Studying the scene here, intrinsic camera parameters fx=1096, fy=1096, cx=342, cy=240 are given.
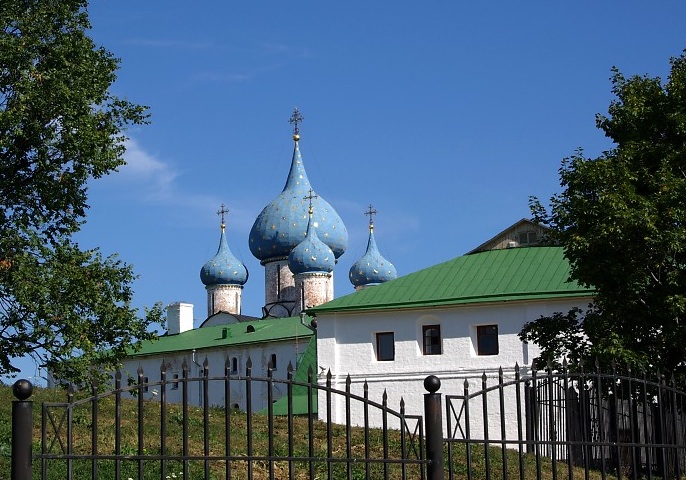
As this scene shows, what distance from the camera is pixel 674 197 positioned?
17125 millimetres

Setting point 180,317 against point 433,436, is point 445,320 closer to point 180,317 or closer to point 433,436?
point 433,436

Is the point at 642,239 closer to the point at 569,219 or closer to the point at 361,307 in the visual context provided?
the point at 569,219

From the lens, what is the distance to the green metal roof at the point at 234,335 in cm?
4909

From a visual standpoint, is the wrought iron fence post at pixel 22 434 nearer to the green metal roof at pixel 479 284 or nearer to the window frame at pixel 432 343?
the green metal roof at pixel 479 284

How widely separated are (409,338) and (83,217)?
17328mm

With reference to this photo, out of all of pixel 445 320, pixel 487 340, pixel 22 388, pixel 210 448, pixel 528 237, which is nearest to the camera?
pixel 22 388

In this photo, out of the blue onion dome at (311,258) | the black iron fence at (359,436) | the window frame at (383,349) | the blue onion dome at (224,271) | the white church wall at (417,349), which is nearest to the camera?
the black iron fence at (359,436)

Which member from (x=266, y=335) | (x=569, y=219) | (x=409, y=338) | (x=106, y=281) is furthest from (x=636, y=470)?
(x=266, y=335)

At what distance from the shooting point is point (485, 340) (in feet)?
114

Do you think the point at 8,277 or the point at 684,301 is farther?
the point at 8,277

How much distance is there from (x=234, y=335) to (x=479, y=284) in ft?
64.3

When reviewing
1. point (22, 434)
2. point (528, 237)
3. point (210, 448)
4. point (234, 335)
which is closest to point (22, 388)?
point (22, 434)

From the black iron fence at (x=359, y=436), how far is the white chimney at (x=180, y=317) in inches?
1760

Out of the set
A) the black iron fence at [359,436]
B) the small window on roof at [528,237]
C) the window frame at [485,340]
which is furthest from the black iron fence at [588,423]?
the small window on roof at [528,237]
